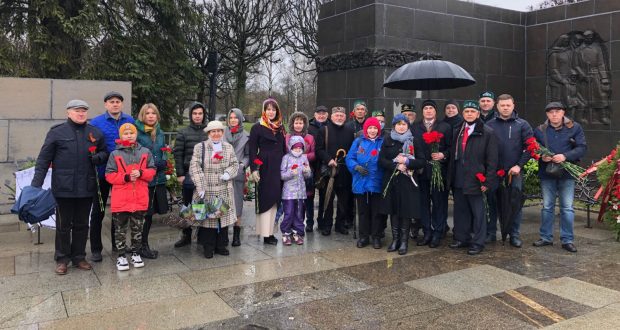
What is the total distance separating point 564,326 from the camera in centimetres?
387

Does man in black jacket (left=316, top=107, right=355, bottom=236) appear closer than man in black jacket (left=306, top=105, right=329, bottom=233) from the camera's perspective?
Yes

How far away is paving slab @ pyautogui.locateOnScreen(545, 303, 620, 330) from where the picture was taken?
12.6 feet

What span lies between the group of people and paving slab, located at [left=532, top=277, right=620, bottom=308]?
4.03 feet

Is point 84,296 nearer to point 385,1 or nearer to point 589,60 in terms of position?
point 385,1

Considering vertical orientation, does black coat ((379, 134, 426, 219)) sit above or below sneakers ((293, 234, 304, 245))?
above

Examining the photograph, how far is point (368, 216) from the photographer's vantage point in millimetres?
6473

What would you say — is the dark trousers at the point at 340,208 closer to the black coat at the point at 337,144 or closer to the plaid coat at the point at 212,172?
the black coat at the point at 337,144

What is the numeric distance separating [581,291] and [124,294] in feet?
14.0

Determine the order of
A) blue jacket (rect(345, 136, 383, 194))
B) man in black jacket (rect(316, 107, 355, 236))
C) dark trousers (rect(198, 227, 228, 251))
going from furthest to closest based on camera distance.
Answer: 1. man in black jacket (rect(316, 107, 355, 236))
2. blue jacket (rect(345, 136, 383, 194))
3. dark trousers (rect(198, 227, 228, 251))

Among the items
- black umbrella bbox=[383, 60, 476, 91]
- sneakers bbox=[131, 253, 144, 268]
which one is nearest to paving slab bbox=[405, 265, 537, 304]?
Result: black umbrella bbox=[383, 60, 476, 91]

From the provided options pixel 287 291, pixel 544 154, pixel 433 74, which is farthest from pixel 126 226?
pixel 544 154

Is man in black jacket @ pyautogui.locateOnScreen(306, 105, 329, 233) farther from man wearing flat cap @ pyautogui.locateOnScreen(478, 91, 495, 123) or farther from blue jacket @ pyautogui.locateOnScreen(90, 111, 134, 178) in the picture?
blue jacket @ pyautogui.locateOnScreen(90, 111, 134, 178)

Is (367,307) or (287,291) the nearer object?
(367,307)

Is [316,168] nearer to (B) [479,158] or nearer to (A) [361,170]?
(A) [361,170]
